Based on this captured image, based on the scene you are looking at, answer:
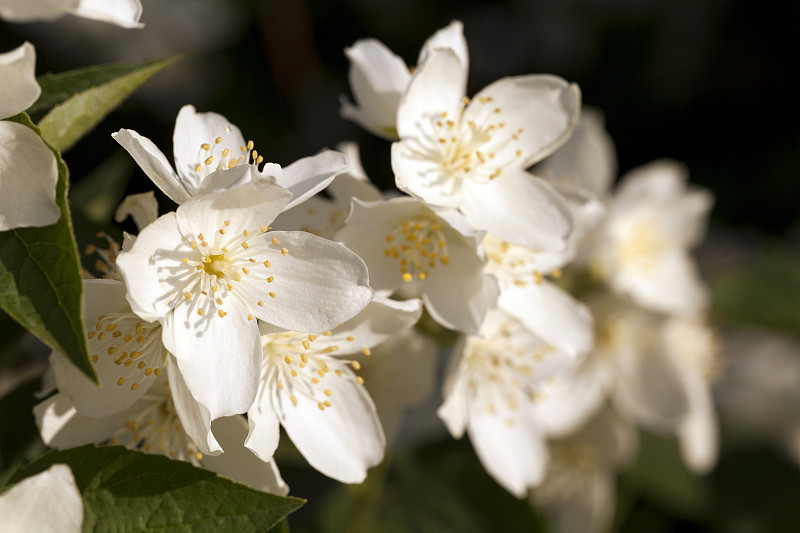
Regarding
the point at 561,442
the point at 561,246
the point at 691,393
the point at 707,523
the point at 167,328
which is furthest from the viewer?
the point at 707,523

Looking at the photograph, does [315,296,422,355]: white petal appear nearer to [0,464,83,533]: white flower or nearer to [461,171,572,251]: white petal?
[461,171,572,251]: white petal

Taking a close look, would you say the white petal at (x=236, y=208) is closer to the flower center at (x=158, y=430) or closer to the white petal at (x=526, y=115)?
the flower center at (x=158, y=430)

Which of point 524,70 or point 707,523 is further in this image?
point 524,70

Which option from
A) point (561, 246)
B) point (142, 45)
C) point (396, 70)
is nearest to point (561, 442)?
point (561, 246)

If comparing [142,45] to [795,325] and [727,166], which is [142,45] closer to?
[727,166]

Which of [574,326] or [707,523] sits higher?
[574,326]

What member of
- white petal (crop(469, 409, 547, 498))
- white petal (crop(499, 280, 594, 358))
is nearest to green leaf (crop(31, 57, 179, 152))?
white petal (crop(499, 280, 594, 358))

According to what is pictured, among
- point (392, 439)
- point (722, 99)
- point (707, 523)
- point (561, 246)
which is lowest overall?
point (707, 523)

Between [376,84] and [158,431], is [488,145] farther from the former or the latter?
[158,431]
